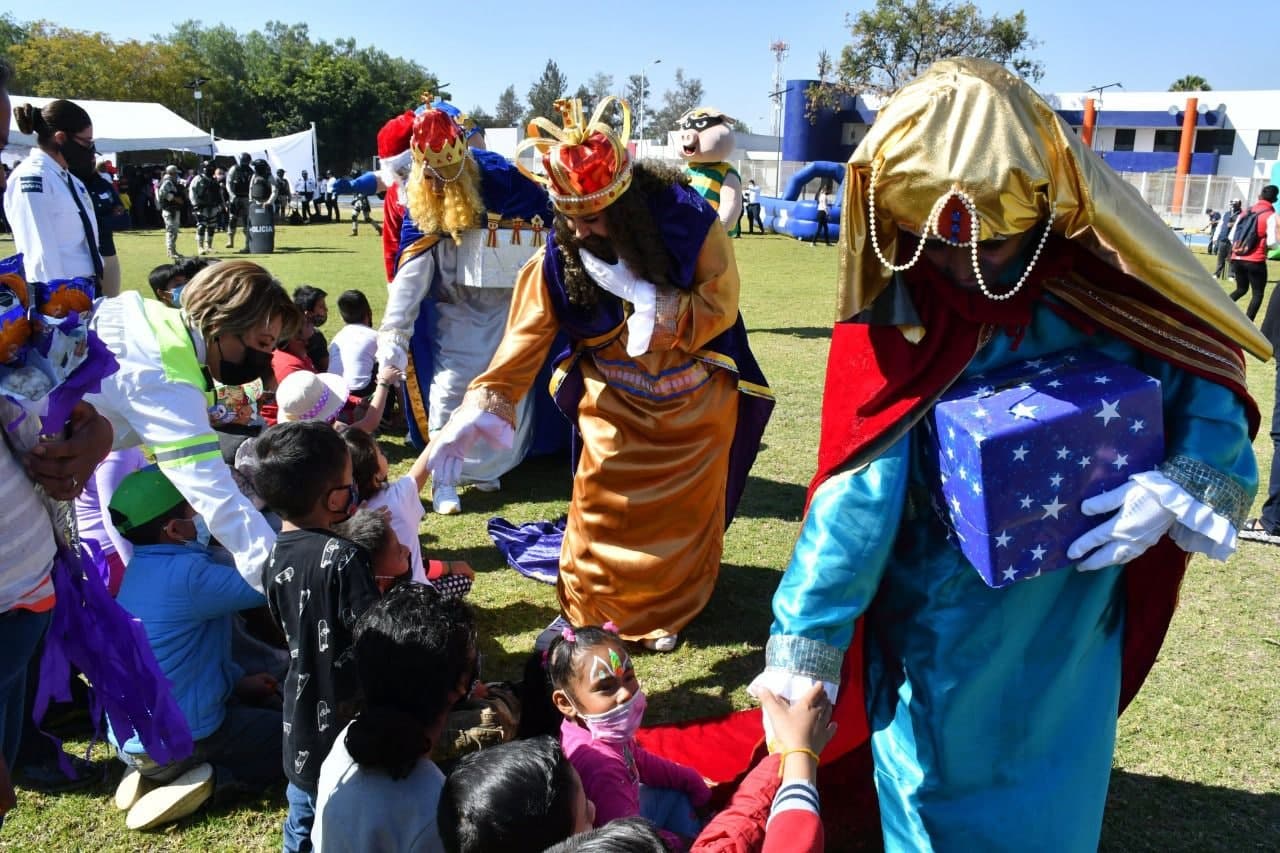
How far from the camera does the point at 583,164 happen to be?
329 centimetres

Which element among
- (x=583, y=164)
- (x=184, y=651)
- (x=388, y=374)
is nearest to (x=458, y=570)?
(x=184, y=651)

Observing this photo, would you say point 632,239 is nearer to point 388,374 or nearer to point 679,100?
point 388,374

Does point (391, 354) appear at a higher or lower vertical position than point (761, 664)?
higher

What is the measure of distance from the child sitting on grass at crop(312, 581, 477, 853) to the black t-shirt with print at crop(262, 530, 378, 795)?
190 millimetres

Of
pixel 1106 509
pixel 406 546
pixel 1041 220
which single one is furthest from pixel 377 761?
pixel 1041 220

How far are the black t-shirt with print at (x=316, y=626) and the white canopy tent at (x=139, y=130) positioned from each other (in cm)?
2610

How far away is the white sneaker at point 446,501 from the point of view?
5.57 m

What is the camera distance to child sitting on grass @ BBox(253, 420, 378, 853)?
2395mm

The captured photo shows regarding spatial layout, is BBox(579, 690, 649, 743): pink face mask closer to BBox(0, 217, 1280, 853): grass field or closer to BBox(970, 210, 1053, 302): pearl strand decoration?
BBox(0, 217, 1280, 853): grass field

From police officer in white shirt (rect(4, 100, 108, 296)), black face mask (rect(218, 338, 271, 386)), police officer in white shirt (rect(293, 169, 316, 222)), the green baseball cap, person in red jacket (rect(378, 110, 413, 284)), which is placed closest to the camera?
the green baseball cap

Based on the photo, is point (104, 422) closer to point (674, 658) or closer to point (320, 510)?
point (320, 510)

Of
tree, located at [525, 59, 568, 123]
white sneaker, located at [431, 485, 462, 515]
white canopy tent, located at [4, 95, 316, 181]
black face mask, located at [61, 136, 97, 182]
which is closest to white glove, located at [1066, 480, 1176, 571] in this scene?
white sneaker, located at [431, 485, 462, 515]

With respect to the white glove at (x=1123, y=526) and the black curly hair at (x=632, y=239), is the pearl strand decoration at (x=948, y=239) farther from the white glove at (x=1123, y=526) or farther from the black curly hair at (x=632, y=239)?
the black curly hair at (x=632, y=239)

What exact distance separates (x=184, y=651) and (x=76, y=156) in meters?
4.19
